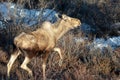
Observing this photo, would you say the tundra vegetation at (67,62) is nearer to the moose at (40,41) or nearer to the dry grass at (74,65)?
the dry grass at (74,65)

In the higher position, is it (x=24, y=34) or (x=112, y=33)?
(x=24, y=34)

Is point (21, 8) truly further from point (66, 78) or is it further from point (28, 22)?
point (66, 78)

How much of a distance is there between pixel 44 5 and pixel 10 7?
110cm

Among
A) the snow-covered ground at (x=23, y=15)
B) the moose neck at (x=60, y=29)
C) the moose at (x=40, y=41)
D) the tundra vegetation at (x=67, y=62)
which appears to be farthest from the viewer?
the snow-covered ground at (x=23, y=15)

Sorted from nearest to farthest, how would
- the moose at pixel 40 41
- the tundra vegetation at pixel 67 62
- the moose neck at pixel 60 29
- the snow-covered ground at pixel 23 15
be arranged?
the moose at pixel 40 41 < the moose neck at pixel 60 29 < the tundra vegetation at pixel 67 62 < the snow-covered ground at pixel 23 15

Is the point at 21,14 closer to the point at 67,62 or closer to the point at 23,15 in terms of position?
the point at 23,15

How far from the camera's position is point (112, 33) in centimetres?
1716

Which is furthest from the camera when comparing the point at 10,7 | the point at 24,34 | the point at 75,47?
the point at 10,7

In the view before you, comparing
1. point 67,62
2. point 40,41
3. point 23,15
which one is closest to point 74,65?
point 67,62

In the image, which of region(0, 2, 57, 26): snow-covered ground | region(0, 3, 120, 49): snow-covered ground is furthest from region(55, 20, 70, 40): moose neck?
region(0, 2, 57, 26): snow-covered ground

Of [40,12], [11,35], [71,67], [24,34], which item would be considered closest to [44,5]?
[40,12]

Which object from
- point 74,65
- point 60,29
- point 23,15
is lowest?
point 74,65

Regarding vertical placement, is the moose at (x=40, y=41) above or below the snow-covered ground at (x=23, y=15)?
above

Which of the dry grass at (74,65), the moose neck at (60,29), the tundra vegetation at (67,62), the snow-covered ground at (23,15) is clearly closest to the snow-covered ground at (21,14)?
the snow-covered ground at (23,15)
